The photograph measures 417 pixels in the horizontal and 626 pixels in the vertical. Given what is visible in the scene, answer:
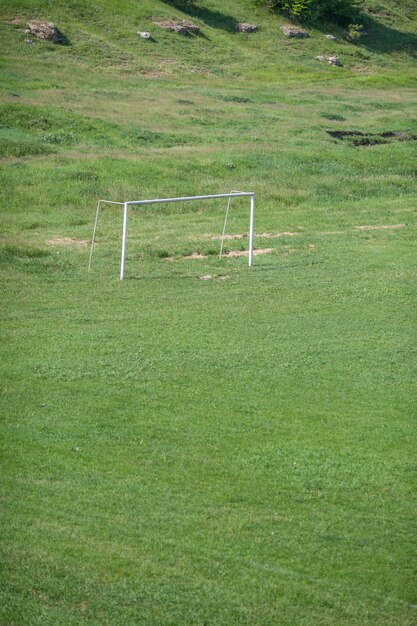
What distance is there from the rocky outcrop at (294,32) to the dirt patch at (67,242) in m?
66.9

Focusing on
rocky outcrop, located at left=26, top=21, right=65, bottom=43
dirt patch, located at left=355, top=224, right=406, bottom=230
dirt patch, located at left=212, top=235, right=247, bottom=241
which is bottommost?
rocky outcrop, located at left=26, top=21, right=65, bottom=43

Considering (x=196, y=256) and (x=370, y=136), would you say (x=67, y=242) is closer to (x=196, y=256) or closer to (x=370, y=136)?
(x=196, y=256)

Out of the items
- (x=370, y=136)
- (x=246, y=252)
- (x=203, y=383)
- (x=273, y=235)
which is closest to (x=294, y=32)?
(x=370, y=136)

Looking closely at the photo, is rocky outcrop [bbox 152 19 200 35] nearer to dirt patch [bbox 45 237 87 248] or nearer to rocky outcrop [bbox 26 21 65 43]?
rocky outcrop [bbox 26 21 65 43]

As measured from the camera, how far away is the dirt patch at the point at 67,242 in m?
27.3

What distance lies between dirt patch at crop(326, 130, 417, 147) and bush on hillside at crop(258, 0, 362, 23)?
145 ft

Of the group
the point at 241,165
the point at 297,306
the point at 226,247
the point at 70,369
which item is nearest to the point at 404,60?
the point at 241,165

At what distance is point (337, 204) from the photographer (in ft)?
117

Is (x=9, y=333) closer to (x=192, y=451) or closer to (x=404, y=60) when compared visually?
(x=192, y=451)

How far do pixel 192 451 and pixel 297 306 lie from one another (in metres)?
9.10

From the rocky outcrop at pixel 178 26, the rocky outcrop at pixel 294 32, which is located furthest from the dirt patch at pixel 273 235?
the rocky outcrop at pixel 294 32

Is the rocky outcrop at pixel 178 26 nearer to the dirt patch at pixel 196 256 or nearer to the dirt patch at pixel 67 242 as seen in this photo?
the dirt patch at pixel 67 242

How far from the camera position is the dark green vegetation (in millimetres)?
9695

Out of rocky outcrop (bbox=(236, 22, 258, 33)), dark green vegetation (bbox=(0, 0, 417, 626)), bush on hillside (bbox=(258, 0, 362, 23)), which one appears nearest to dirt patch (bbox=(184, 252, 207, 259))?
dark green vegetation (bbox=(0, 0, 417, 626))
